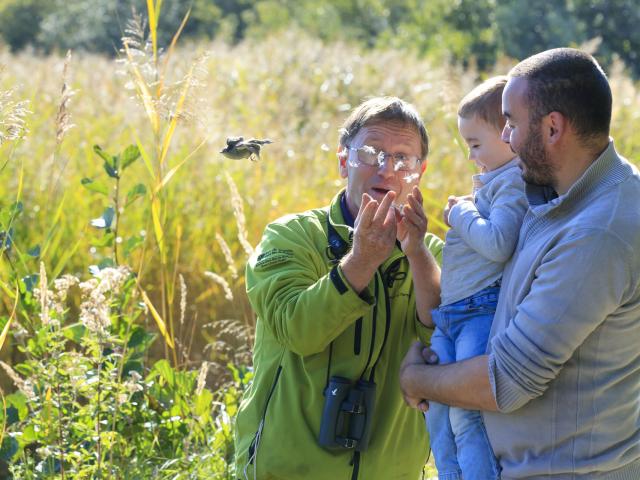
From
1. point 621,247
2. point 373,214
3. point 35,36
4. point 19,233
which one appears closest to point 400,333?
point 373,214

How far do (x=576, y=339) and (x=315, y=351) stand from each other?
3.00ft

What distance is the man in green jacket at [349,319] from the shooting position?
3.03 m

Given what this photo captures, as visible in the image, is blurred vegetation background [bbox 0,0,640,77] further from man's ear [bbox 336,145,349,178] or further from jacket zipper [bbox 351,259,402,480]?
jacket zipper [bbox 351,259,402,480]

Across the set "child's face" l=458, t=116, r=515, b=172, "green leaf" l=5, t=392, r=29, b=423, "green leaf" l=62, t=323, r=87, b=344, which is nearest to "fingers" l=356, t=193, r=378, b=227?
"child's face" l=458, t=116, r=515, b=172

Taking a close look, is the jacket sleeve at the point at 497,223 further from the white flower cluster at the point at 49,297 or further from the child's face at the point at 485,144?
the white flower cluster at the point at 49,297

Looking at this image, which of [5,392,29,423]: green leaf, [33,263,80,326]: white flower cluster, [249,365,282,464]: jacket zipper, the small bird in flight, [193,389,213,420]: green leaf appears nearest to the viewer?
[249,365,282,464]: jacket zipper

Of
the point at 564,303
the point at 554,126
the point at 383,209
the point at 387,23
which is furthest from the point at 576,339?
the point at 387,23

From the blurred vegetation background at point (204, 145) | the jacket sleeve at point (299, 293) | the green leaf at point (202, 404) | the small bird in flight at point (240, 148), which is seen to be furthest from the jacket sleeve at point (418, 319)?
the green leaf at point (202, 404)

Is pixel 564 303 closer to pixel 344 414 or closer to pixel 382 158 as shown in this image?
pixel 344 414

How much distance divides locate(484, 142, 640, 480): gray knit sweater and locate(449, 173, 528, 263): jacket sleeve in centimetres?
11

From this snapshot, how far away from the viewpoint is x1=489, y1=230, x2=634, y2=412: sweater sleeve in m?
2.43

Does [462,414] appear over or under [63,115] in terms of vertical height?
under

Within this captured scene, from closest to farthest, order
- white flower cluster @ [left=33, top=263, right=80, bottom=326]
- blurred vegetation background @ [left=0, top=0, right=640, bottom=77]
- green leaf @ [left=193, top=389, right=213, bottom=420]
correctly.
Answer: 1. white flower cluster @ [left=33, top=263, right=80, bottom=326]
2. green leaf @ [left=193, top=389, right=213, bottom=420]
3. blurred vegetation background @ [left=0, top=0, right=640, bottom=77]

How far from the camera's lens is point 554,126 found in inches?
99.0
